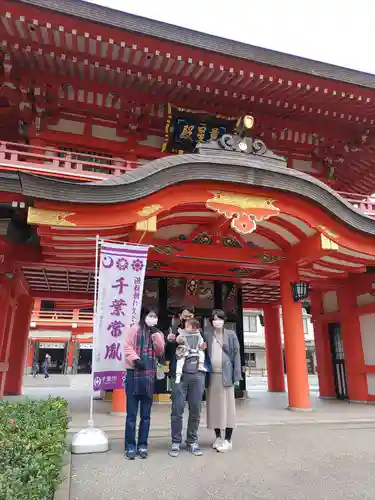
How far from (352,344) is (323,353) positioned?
1.54 metres

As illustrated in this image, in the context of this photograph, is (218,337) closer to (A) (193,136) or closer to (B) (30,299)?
(A) (193,136)

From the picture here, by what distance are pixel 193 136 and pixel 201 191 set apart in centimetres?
269

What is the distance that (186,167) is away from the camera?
23.3ft

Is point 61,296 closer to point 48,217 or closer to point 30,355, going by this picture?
point 48,217

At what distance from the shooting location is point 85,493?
3.41 meters

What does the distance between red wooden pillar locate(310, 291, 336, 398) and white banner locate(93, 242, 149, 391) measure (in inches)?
335

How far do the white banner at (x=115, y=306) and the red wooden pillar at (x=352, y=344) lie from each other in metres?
7.70

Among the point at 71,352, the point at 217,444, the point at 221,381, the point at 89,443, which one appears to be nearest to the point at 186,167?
the point at 221,381

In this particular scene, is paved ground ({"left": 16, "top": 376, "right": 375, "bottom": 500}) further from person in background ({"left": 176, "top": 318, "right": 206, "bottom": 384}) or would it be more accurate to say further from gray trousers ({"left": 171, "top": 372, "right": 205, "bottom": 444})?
person in background ({"left": 176, "top": 318, "right": 206, "bottom": 384})

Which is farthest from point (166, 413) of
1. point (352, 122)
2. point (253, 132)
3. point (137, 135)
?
point (352, 122)

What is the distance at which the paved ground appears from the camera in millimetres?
3467

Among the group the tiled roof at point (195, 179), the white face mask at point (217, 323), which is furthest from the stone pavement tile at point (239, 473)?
the tiled roof at point (195, 179)

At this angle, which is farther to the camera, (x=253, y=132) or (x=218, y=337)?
(x=253, y=132)

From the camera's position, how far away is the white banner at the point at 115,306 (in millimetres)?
5327
